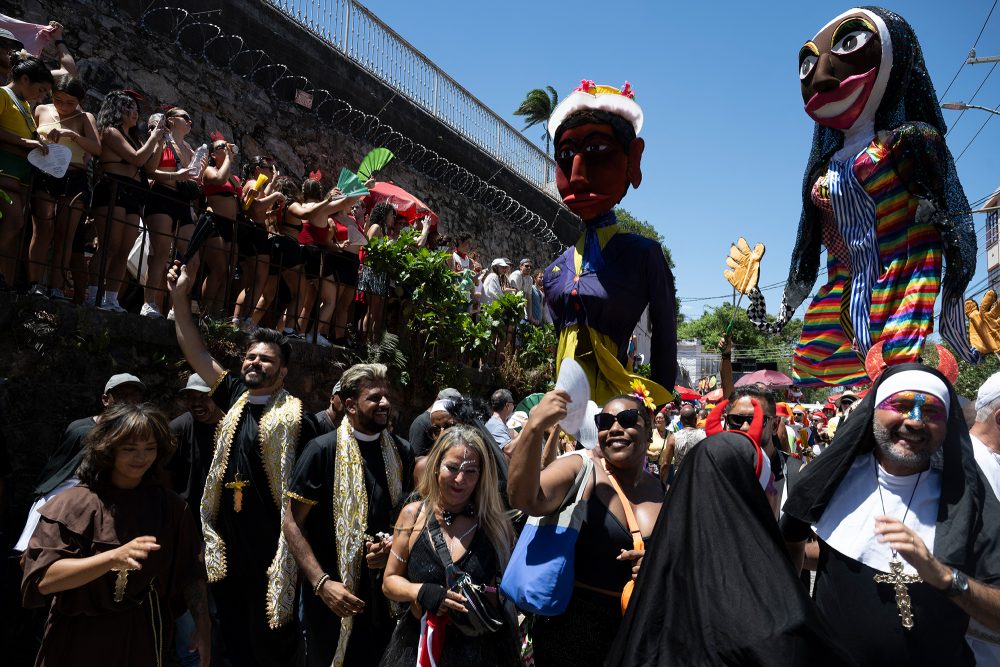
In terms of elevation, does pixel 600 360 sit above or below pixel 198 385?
above

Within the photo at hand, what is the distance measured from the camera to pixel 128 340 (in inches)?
245

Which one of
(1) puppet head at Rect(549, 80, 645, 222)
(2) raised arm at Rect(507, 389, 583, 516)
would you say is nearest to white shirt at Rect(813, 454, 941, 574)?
(2) raised arm at Rect(507, 389, 583, 516)

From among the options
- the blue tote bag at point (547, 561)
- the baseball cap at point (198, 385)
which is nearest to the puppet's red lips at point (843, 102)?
the blue tote bag at point (547, 561)

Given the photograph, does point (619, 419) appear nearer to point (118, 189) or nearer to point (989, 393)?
point (989, 393)

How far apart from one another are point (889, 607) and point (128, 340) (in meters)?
5.50

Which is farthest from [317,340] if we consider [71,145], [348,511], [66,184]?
[348,511]

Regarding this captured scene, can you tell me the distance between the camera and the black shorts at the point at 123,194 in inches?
252

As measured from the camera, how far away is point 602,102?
411cm

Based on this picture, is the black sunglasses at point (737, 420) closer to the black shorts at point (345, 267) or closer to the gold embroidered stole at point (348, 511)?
the gold embroidered stole at point (348, 511)

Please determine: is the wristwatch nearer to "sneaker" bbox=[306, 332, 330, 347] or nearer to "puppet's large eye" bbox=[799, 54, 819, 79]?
"puppet's large eye" bbox=[799, 54, 819, 79]

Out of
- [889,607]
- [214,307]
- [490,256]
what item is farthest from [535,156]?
[889,607]

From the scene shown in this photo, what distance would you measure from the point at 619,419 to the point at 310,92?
36.2ft

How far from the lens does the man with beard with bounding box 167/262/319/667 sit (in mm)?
4289

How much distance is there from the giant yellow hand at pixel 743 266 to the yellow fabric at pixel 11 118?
187 inches
